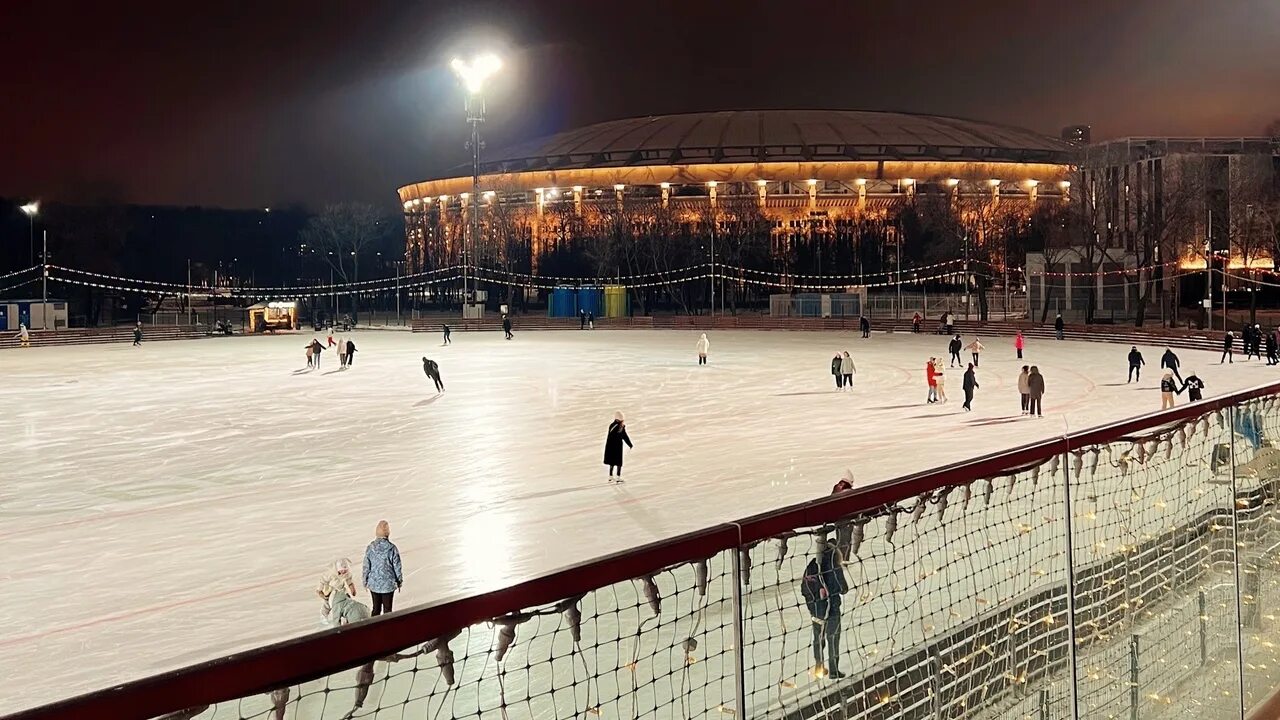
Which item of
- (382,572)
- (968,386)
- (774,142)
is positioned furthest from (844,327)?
(382,572)

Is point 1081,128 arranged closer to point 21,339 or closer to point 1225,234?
point 1225,234

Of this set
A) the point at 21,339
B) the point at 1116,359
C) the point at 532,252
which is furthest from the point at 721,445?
the point at 532,252

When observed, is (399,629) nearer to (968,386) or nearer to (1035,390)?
(1035,390)

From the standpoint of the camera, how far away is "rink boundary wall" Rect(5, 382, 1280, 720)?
1.66m

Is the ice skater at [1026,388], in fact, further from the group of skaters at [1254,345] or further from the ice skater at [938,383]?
the group of skaters at [1254,345]

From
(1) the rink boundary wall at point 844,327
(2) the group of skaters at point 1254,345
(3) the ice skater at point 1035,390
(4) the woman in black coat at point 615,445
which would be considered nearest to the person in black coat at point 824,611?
(4) the woman in black coat at point 615,445

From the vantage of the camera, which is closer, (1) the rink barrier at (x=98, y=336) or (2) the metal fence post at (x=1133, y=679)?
(2) the metal fence post at (x=1133, y=679)

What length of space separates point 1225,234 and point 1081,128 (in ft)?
288

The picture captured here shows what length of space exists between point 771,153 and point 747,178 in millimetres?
4041

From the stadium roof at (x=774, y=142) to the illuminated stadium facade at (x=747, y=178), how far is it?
0.68 feet

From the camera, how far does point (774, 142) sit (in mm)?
114750

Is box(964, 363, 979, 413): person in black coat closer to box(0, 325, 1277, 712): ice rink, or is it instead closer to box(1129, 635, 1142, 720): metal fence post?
box(0, 325, 1277, 712): ice rink

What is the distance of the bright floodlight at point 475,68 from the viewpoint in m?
45.9

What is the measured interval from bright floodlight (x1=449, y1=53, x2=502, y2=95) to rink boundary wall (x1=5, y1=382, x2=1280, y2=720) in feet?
148
